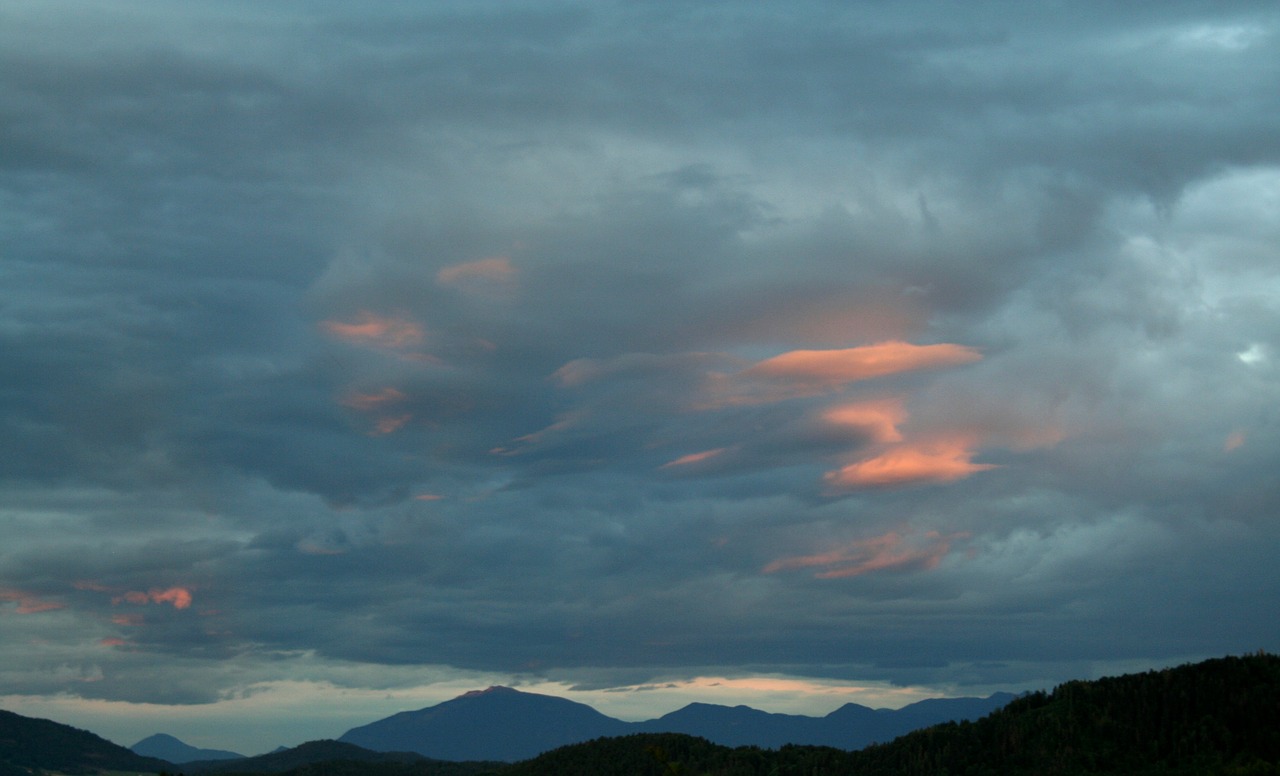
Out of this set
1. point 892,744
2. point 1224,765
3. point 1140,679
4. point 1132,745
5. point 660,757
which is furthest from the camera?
point 892,744

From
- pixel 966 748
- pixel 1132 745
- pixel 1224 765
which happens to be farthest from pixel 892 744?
pixel 1224 765

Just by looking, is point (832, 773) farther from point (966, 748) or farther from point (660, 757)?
point (660, 757)

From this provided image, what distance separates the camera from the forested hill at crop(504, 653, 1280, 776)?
12700cm

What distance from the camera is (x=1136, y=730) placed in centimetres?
13900

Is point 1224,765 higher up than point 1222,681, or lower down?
lower down

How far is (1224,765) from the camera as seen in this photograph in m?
120

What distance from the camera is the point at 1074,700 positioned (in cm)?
15700

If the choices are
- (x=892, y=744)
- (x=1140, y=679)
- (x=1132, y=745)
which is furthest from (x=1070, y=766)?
(x=892, y=744)

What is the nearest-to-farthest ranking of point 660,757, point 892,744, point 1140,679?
1. point 660,757
2. point 1140,679
3. point 892,744

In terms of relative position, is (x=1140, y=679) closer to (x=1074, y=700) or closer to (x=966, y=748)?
(x=1074, y=700)

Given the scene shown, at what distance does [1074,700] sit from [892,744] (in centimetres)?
4518

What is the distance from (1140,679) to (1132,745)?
17.4 m

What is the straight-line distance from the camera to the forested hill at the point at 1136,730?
5000 inches

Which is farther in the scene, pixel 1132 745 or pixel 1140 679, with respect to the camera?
pixel 1140 679
